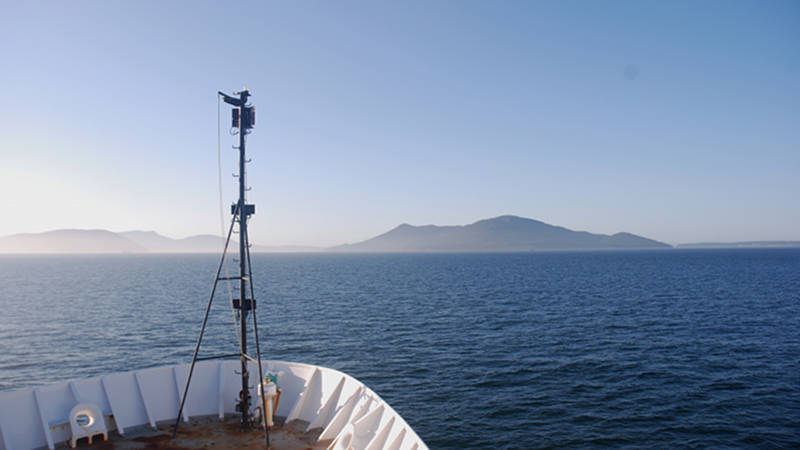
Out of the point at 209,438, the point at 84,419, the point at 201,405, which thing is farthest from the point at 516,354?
the point at 84,419

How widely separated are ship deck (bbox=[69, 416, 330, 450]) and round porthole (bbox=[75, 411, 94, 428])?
442 millimetres

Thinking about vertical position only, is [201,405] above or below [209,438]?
above

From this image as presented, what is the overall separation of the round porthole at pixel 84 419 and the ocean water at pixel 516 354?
1272 cm

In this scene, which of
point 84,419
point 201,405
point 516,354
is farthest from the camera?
point 516,354

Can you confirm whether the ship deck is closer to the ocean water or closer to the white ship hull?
the white ship hull

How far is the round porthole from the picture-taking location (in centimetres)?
1291

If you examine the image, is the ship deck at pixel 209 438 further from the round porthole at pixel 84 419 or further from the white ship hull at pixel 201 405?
the round porthole at pixel 84 419

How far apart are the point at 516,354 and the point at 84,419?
2680 cm

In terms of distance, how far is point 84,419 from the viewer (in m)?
13.3

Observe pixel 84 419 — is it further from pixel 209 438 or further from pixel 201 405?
pixel 209 438

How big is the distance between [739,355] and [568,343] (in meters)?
11.4

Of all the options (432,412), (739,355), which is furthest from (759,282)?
(432,412)

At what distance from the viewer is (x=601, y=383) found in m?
26.7

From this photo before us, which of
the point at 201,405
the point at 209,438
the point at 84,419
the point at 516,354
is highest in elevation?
the point at 84,419
